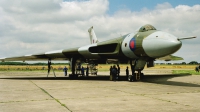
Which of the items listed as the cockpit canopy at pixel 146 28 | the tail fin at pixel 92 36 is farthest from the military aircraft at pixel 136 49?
the tail fin at pixel 92 36

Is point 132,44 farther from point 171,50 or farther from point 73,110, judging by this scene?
point 73,110

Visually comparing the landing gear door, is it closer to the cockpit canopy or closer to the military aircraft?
the military aircraft

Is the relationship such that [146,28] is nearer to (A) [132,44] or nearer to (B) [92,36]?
(A) [132,44]

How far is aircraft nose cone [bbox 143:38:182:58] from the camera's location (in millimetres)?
10914

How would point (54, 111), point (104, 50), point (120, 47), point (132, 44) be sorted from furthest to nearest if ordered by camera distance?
point (104, 50) → point (120, 47) → point (132, 44) → point (54, 111)

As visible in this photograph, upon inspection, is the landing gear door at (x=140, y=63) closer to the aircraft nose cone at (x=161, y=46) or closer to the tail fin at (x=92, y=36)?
the aircraft nose cone at (x=161, y=46)

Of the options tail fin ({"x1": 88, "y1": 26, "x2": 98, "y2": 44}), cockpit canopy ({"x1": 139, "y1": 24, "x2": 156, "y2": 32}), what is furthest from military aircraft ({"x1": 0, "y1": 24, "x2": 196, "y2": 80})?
tail fin ({"x1": 88, "y1": 26, "x2": 98, "y2": 44})

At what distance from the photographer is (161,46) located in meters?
11.3

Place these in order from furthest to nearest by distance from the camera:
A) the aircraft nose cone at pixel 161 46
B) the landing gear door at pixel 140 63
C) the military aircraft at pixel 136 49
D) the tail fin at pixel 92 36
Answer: the tail fin at pixel 92 36 < the landing gear door at pixel 140 63 < the military aircraft at pixel 136 49 < the aircraft nose cone at pixel 161 46

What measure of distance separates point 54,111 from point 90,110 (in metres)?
0.89

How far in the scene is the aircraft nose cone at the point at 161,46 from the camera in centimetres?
1091

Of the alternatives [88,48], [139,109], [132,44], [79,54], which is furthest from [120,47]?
[139,109]

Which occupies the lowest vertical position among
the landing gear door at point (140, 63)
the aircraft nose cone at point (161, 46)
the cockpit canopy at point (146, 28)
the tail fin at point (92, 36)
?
the landing gear door at point (140, 63)

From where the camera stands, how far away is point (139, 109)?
214 inches
